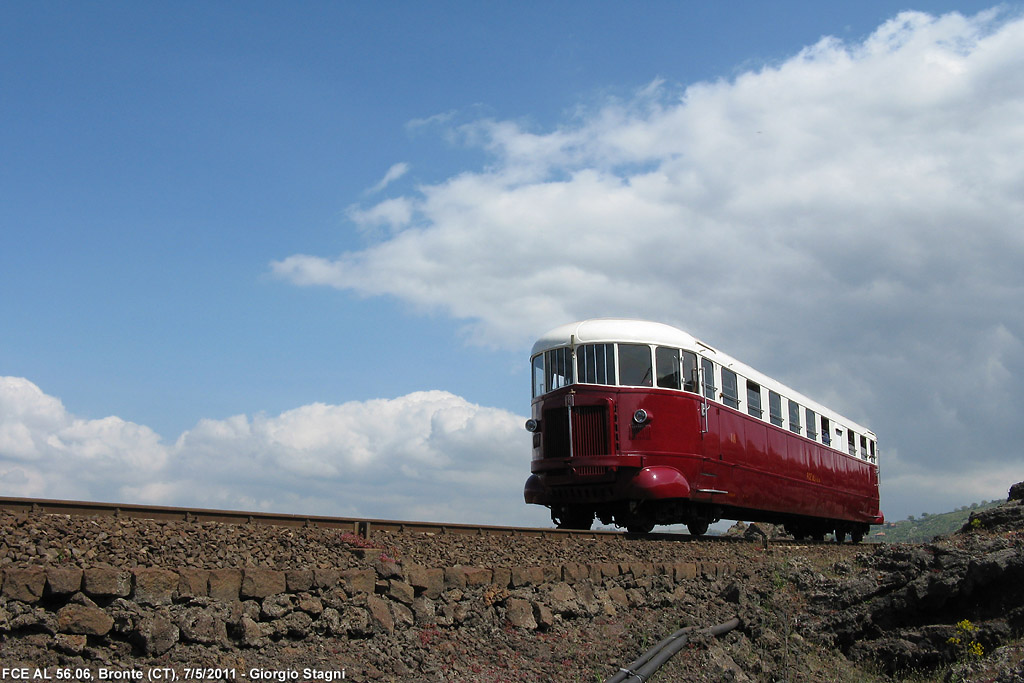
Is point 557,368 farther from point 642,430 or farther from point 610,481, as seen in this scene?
point 610,481

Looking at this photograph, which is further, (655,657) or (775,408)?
(775,408)

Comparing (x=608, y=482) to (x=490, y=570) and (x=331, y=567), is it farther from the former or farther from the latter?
(x=331, y=567)

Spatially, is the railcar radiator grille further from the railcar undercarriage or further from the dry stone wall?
the dry stone wall

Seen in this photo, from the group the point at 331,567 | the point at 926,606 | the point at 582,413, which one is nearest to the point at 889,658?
the point at 926,606

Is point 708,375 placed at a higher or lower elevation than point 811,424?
higher

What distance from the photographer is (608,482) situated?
46.1 feet

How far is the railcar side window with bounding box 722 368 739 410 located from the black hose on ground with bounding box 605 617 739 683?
22.3 feet

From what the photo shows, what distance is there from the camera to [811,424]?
69.1 feet

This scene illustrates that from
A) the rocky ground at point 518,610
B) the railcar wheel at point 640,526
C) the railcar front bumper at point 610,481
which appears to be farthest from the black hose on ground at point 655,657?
the railcar wheel at point 640,526

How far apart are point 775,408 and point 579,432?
657cm

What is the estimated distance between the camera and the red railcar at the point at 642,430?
1410 cm

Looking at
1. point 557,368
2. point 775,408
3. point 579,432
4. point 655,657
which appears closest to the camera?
point 655,657

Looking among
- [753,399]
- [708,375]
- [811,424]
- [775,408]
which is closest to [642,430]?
[708,375]

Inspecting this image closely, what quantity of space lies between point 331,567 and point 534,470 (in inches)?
289
